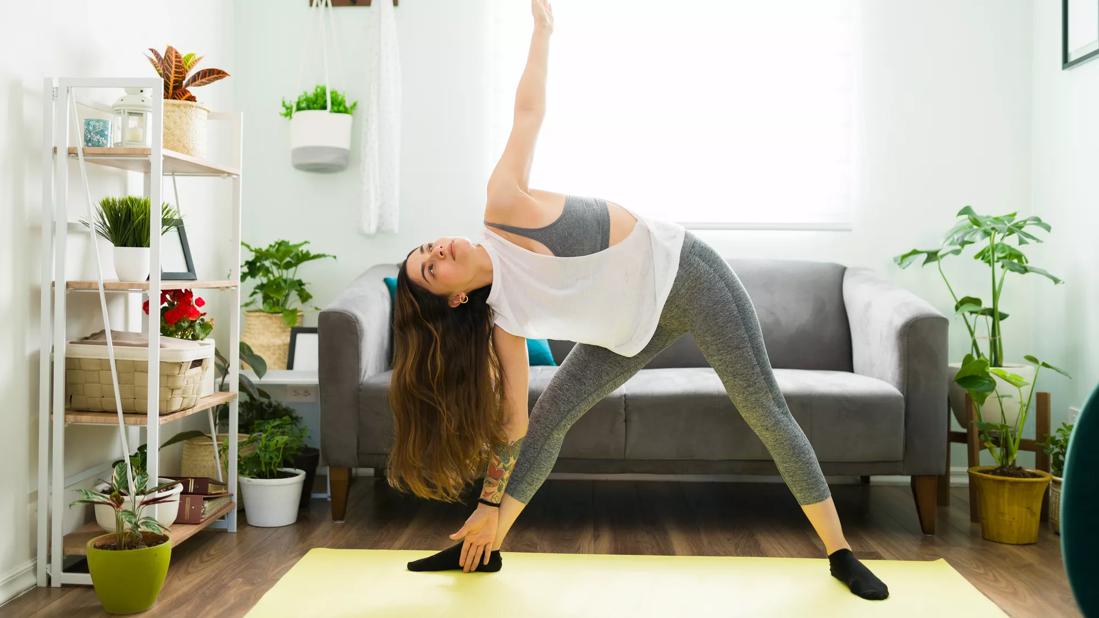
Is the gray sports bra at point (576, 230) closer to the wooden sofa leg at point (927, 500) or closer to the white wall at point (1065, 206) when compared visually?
the wooden sofa leg at point (927, 500)

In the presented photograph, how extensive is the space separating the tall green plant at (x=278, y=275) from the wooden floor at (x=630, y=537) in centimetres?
74

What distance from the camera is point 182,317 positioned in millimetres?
2514

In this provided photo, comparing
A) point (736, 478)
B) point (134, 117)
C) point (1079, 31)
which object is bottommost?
point (736, 478)

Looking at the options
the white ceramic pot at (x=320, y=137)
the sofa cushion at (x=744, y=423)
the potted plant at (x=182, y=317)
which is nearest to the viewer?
the potted plant at (x=182, y=317)

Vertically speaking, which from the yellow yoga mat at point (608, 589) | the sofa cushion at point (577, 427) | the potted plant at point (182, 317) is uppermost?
the potted plant at point (182, 317)

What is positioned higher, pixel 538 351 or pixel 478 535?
→ pixel 538 351

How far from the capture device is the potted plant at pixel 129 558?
1897mm

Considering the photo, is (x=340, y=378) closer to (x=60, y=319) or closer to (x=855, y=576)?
(x=60, y=319)

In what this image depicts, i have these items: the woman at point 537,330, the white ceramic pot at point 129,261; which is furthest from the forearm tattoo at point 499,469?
the white ceramic pot at point 129,261

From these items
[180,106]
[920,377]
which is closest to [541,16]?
[180,106]

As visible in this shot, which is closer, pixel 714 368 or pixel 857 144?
pixel 714 368

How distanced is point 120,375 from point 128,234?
364 millimetres

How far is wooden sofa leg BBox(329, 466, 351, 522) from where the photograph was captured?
2686 millimetres

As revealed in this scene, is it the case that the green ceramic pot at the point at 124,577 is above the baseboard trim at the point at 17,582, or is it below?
above
